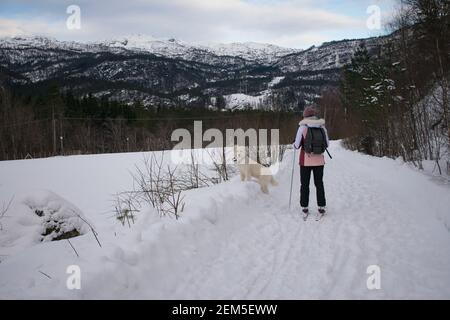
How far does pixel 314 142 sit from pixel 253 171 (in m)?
2.31

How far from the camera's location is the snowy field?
3.03m

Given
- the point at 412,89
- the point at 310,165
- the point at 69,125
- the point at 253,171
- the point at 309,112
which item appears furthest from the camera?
the point at 69,125

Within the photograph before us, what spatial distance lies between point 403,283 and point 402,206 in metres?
3.66

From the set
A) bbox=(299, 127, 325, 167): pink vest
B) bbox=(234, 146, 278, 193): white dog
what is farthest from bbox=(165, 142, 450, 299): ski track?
bbox=(234, 146, 278, 193): white dog

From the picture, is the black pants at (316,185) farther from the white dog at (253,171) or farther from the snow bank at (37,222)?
the snow bank at (37,222)

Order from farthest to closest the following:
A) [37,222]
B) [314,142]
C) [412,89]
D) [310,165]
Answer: [412,89], [310,165], [314,142], [37,222]

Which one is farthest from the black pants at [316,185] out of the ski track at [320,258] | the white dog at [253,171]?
the white dog at [253,171]

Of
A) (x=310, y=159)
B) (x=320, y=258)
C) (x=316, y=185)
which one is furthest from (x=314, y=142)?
(x=320, y=258)

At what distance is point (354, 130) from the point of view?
2914 cm

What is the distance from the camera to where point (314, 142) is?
5.71 m

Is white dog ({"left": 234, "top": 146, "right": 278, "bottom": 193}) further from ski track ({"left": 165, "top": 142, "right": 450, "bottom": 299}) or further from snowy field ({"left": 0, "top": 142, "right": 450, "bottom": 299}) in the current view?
ski track ({"left": 165, "top": 142, "right": 450, "bottom": 299})

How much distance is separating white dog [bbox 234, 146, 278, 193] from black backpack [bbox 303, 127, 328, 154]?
1.90 m

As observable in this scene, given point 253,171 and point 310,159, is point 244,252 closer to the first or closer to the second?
point 310,159

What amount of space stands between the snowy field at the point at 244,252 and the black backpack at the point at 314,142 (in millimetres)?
1295
